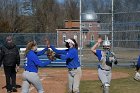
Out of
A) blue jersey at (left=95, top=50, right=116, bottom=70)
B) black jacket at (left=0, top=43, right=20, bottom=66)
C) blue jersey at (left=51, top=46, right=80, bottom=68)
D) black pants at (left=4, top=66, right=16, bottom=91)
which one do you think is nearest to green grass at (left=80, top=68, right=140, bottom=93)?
black pants at (left=4, top=66, right=16, bottom=91)

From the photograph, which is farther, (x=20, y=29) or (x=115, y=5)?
(x=20, y=29)

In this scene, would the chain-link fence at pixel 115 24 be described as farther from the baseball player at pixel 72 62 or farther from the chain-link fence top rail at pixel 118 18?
the baseball player at pixel 72 62

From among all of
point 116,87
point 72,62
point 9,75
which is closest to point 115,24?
point 116,87

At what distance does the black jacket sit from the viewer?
14.8 m

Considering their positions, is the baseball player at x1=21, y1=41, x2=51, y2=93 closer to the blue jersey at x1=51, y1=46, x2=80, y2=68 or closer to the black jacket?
the blue jersey at x1=51, y1=46, x2=80, y2=68

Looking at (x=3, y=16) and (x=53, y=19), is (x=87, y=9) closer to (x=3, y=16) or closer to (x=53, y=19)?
(x=3, y=16)

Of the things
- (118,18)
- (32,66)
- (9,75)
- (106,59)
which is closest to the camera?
(32,66)

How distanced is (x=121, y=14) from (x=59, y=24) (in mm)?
50702

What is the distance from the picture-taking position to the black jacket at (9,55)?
14.8 metres

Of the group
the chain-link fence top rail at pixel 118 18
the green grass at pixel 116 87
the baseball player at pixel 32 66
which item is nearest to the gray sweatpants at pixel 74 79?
the baseball player at pixel 32 66

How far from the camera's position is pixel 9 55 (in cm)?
1481

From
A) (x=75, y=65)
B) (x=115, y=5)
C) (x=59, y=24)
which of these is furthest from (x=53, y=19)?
(x=75, y=65)

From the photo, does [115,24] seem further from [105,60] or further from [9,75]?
[105,60]

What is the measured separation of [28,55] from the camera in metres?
10.9
